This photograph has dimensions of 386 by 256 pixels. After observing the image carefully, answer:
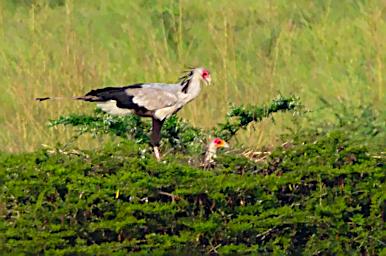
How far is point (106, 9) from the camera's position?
13.5 meters

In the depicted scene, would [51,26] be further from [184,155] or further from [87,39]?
[184,155]

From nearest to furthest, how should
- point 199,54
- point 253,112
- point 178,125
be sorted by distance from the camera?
point 253,112 < point 178,125 < point 199,54

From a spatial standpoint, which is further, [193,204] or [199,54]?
[199,54]

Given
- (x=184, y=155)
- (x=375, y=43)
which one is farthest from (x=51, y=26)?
(x=184, y=155)

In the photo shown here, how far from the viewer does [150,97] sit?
8.23 metres

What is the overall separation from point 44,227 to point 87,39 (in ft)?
18.2

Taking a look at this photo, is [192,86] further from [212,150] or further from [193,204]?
[193,204]

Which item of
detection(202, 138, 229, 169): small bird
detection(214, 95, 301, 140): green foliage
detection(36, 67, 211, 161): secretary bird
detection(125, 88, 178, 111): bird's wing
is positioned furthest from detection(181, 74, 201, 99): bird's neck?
detection(202, 138, 229, 169): small bird

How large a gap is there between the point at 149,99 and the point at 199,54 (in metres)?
4.12

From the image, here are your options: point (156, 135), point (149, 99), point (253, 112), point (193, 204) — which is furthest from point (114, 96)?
point (193, 204)

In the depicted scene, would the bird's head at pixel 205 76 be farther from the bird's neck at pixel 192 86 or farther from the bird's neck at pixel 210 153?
the bird's neck at pixel 210 153

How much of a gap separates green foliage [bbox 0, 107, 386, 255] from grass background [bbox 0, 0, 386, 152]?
2296mm

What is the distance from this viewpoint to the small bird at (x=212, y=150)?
285 inches

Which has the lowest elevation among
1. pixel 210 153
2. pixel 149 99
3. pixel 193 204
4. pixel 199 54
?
pixel 199 54
